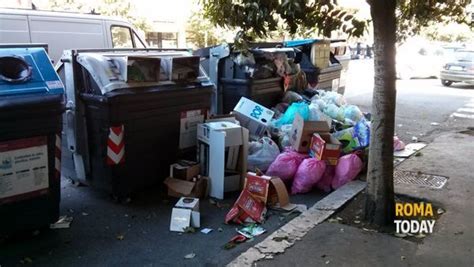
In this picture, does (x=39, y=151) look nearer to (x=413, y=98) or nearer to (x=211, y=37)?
(x=413, y=98)

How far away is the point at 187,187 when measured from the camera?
4.33 meters

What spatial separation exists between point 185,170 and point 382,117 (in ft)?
6.45

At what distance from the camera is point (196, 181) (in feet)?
14.3

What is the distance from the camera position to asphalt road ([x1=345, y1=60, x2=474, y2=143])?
7.85 metres

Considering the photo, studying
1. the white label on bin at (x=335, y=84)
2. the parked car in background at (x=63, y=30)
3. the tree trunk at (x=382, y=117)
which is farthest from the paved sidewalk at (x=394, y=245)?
the parked car in background at (x=63, y=30)

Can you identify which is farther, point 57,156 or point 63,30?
point 63,30

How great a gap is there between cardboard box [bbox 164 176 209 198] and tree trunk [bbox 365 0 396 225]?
160cm

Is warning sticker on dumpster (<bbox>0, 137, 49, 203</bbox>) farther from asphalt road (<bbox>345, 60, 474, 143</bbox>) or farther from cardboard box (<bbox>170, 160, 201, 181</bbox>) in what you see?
asphalt road (<bbox>345, 60, 474, 143</bbox>)

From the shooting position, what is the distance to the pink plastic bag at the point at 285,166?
470 centimetres

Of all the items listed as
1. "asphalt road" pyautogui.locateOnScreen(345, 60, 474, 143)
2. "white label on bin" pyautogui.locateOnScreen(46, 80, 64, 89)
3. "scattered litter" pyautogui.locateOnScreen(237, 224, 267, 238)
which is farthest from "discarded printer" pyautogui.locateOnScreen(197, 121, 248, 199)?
"asphalt road" pyautogui.locateOnScreen(345, 60, 474, 143)

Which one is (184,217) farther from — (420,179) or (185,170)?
(420,179)

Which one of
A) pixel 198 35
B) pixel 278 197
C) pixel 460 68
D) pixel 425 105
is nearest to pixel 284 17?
pixel 278 197

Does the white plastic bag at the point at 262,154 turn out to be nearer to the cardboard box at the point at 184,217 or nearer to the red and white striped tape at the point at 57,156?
the cardboard box at the point at 184,217

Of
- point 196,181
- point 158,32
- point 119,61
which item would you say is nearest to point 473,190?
point 196,181
